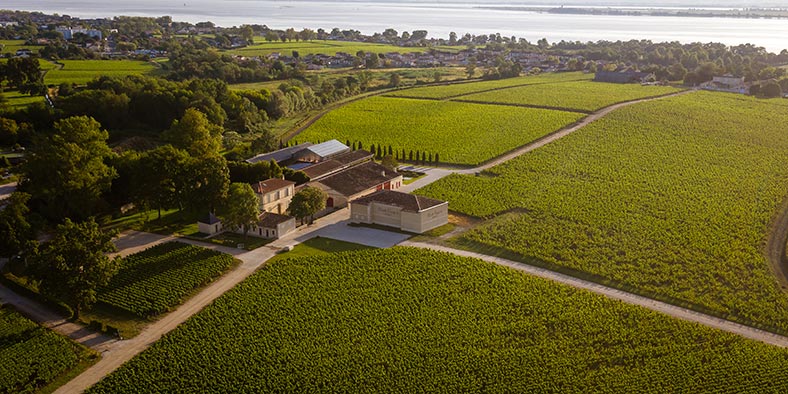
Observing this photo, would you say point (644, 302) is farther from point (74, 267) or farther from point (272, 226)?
point (74, 267)

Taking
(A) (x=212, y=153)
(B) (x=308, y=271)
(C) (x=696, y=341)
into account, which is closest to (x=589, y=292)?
(C) (x=696, y=341)

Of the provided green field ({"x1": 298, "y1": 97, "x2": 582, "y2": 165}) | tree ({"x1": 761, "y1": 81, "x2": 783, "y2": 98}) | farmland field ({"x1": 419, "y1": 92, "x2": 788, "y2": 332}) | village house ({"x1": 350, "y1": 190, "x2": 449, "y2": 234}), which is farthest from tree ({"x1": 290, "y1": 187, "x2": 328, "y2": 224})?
tree ({"x1": 761, "y1": 81, "x2": 783, "y2": 98})

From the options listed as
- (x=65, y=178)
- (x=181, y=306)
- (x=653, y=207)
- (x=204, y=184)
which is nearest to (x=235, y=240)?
(x=204, y=184)

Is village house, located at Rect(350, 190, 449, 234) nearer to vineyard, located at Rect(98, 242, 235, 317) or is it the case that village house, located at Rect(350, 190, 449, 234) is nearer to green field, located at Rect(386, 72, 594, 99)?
vineyard, located at Rect(98, 242, 235, 317)

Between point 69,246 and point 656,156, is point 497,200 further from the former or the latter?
point 69,246

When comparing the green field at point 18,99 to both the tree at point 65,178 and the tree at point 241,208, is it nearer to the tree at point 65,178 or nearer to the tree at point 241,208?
the tree at point 65,178

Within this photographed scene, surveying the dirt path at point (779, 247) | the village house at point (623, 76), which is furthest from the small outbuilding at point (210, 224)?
the village house at point (623, 76)
